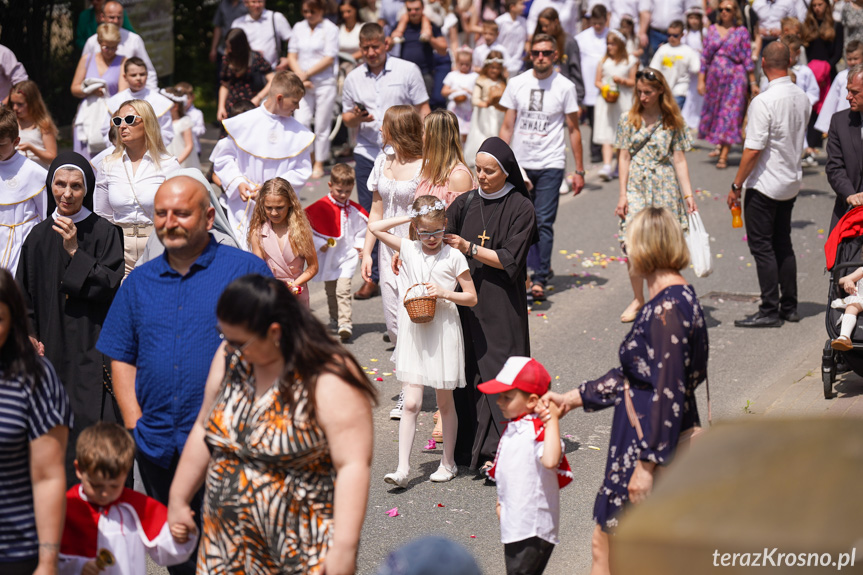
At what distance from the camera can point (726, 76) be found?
15.3 metres

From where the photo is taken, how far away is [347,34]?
16.4 meters

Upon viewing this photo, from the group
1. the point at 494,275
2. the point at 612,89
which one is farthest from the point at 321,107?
the point at 494,275

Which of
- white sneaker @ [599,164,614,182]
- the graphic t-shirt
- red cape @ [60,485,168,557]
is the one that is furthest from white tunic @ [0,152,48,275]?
white sneaker @ [599,164,614,182]

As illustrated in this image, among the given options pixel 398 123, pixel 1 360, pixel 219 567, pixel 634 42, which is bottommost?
pixel 219 567

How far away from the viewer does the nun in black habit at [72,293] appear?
561cm

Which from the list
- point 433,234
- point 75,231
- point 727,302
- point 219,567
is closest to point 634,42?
point 727,302

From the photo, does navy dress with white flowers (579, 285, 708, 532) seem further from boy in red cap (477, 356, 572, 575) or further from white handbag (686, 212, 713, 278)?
white handbag (686, 212, 713, 278)

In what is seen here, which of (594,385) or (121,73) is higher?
(121,73)

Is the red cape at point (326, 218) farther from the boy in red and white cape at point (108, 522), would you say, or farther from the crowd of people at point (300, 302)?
the boy in red and white cape at point (108, 522)

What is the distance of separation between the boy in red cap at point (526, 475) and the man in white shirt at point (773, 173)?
17.1ft

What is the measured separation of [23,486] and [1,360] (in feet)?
1.44

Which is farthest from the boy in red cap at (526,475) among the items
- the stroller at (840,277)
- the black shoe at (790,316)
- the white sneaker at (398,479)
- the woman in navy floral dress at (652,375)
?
the black shoe at (790,316)

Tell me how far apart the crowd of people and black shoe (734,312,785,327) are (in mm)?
23

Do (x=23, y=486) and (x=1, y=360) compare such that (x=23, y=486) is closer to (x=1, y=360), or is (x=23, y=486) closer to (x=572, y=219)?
(x=1, y=360)
